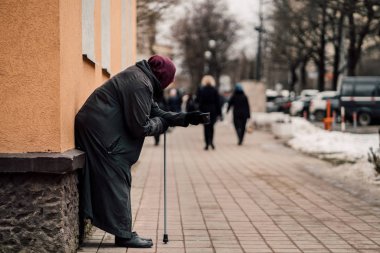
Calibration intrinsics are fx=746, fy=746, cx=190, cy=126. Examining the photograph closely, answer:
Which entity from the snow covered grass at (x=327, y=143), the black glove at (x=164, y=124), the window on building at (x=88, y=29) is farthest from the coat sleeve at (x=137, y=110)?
the snow covered grass at (x=327, y=143)

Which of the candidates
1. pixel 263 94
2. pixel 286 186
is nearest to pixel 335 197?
pixel 286 186

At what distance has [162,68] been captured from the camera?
6.57m

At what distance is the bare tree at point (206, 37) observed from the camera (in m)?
67.5

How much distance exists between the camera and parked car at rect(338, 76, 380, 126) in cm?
3388

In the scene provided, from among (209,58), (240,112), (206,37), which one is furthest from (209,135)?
(209,58)

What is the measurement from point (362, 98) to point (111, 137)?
29.0 m

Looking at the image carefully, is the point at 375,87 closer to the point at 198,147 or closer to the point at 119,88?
the point at 198,147

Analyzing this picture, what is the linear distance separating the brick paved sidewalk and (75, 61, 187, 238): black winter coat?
0.39m

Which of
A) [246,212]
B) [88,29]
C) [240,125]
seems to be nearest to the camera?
[88,29]

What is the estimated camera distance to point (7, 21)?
5.60 m

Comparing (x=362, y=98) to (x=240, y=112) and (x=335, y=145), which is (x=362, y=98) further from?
(x=335, y=145)

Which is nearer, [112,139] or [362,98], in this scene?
[112,139]

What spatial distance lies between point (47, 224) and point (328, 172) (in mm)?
8512

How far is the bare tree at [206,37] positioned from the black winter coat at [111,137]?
58829 mm
